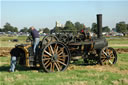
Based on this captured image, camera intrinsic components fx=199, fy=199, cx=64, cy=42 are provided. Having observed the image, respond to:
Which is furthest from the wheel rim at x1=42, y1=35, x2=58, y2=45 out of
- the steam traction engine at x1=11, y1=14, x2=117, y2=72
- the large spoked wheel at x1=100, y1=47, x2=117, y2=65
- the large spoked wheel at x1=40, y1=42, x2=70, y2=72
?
the large spoked wheel at x1=100, y1=47, x2=117, y2=65

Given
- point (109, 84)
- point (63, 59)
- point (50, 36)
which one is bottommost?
point (109, 84)

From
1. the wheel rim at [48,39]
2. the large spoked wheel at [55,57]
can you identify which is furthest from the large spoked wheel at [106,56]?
the wheel rim at [48,39]

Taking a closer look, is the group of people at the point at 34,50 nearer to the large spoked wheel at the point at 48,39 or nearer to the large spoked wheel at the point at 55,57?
the large spoked wheel at the point at 48,39

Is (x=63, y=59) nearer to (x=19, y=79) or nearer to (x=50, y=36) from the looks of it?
(x=50, y=36)

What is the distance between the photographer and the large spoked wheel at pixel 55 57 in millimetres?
8259

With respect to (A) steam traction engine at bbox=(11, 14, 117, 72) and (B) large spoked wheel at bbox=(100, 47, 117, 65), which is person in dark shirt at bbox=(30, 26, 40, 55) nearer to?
(A) steam traction engine at bbox=(11, 14, 117, 72)

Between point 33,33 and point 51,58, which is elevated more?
point 33,33

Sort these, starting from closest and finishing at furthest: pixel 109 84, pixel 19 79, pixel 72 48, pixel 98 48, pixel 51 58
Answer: pixel 109 84, pixel 19 79, pixel 51 58, pixel 72 48, pixel 98 48

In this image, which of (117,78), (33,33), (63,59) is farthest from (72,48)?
(117,78)

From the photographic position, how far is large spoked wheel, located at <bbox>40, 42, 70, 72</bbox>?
8.26m

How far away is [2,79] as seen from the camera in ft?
23.4

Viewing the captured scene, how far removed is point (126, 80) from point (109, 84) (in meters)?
0.80

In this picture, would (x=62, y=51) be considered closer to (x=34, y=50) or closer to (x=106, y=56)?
(x=34, y=50)

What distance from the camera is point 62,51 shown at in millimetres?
8641
